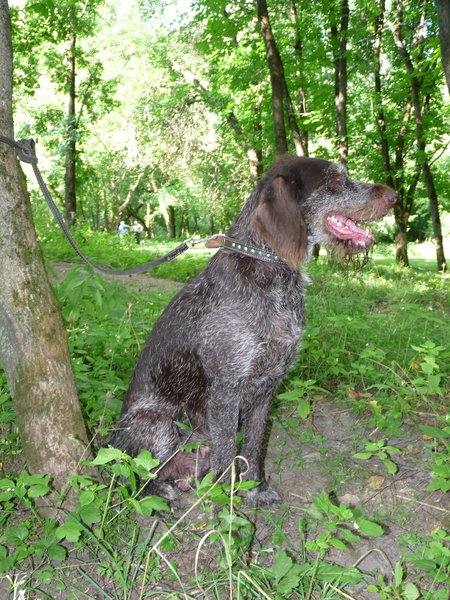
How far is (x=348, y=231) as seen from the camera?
3.29 m

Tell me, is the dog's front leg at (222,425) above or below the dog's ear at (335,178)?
below

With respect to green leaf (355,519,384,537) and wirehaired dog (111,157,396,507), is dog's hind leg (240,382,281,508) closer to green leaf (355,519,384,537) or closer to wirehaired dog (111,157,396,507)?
wirehaired dog (111,157,396,507)

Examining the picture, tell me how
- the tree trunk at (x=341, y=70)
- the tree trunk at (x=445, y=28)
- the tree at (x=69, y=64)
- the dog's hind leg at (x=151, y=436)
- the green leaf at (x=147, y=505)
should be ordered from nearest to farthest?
1. the green leaf at (x=147, y=505)
2. the dog's hind leg at (x=151, y=436)
3. the tree trunk at (x=445, y=28)
4. the tree trunk at (x=341, y=70)
5. the tree at (x=69, y=64)

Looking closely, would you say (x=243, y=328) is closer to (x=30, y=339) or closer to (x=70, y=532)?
(x=30, y=339)

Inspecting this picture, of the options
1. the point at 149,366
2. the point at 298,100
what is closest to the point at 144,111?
the point at 298,100

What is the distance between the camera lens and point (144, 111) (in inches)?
776

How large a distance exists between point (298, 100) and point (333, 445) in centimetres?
1575

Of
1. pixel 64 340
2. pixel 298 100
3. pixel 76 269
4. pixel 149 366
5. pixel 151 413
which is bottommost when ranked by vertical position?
pixel 151 413

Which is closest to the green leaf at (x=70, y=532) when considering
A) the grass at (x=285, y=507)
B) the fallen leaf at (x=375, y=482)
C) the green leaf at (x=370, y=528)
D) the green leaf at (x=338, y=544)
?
the grass at (x=285, y=507)

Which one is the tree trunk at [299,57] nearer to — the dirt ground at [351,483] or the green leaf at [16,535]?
the dirt ground at [351,483]

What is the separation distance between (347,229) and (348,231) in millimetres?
19

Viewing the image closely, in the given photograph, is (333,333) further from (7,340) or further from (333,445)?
(7,340)

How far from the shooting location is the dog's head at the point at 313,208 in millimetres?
2920

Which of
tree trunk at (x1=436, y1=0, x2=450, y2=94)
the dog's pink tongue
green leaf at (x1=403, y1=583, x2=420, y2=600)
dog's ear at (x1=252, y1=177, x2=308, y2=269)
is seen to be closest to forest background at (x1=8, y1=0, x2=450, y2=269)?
tree trunk at (x1=436, y1=0, x2=450, y2=94)
